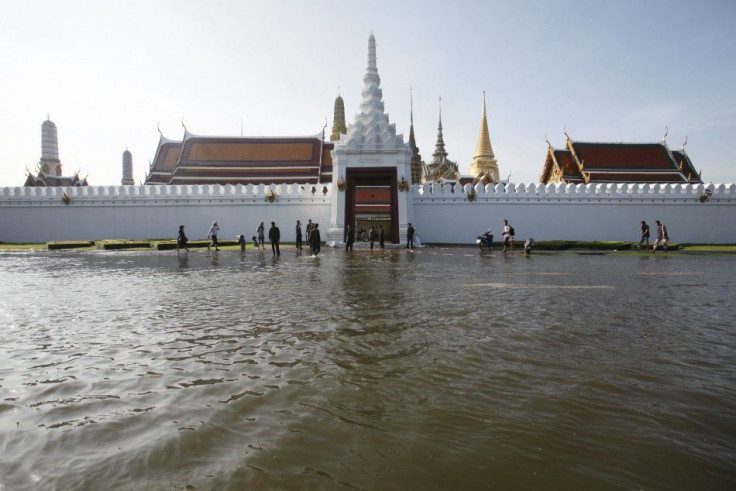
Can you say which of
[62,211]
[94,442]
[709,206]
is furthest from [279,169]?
[94,442]

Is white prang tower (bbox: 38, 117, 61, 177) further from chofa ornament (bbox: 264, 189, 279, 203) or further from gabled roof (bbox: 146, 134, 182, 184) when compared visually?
chofa ornament (bbox: 264, 189, 279, 203)

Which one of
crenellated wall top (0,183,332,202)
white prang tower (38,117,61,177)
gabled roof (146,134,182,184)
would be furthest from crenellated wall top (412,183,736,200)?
white prang tower (38,117,61,177)

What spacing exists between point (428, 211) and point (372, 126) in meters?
6.56

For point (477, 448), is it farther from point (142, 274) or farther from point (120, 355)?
point (142, 274)

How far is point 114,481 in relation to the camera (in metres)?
2.80

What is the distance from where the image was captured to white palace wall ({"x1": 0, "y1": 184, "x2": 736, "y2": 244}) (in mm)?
30391

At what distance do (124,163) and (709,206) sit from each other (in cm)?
11374

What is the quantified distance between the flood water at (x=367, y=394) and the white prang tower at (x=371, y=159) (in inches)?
792

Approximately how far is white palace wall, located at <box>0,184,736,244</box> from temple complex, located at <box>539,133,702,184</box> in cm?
436

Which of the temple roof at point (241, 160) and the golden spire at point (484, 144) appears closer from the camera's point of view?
the temple roof at point (241, 160)

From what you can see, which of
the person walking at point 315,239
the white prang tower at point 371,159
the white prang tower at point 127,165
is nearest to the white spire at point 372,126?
the white prang tower at point 371,159

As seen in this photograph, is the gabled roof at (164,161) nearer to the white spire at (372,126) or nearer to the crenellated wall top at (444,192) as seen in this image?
the crenellated wall top at (444,192)

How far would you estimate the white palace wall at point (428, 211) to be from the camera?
1196 inches

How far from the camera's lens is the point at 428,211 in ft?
99.4
